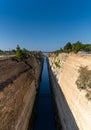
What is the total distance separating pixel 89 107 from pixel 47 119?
9.73m

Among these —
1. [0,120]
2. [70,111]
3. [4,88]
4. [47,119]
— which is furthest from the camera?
[47,119]

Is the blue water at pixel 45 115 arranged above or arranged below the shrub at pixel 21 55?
below

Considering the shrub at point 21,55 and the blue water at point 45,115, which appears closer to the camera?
the blue water at point 45,115

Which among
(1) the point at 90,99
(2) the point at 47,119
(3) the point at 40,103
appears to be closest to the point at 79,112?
(1) the point at 90,99

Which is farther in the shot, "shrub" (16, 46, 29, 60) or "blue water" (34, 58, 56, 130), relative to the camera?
"shrub" (16, 46, 29, 60)

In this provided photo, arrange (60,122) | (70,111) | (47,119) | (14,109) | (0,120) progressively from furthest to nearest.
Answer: (47,119), (60,122), (70,111), (14,109), (0,120)

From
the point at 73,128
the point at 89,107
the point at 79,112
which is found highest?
the point at 89,107

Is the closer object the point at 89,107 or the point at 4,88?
the point at 89,107

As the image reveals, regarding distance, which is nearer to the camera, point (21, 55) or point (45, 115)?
point (45, 115)

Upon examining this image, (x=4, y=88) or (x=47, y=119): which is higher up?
(x=4, y=88)

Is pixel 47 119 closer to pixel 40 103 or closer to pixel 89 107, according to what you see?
pixel 40 103

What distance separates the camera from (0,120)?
409 inches

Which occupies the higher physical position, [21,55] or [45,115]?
[21,55]

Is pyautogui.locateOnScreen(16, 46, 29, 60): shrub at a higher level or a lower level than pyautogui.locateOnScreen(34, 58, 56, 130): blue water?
higher
